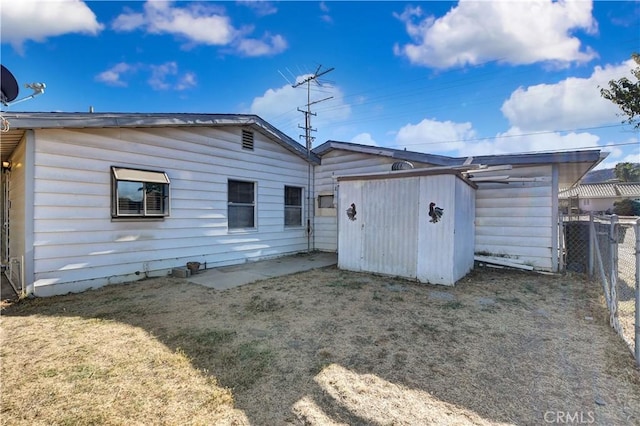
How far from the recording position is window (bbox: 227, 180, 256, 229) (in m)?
7.51

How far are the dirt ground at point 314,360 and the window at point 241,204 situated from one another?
117 inches

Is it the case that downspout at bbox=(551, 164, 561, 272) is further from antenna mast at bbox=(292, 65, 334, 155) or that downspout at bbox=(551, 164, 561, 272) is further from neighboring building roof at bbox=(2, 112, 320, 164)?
neighboring building roof at bbox=(2, 112, 320, 164)

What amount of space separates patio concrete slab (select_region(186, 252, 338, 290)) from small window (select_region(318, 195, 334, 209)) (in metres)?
1.62

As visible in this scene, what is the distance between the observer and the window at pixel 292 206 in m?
8.99

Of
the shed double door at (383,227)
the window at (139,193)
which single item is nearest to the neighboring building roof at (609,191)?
the shed double door at (383,227)

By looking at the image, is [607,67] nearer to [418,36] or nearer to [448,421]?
[418,36]

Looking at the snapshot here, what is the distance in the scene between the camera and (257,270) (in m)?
6.86

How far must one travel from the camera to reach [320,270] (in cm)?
692

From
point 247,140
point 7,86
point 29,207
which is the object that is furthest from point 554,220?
point 29,207

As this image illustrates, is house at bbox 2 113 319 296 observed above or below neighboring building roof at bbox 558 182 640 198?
below

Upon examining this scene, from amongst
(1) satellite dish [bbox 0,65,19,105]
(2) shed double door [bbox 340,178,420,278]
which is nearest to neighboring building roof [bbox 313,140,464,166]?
(2) shed double door [bbox 340,178,420,278]

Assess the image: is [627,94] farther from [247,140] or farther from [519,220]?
[247,140]

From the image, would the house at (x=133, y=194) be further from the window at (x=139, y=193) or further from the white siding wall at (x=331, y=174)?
the white siding wall at (x=331, y=174)

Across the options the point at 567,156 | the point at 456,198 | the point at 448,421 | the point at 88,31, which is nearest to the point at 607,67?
the point at 567,156
